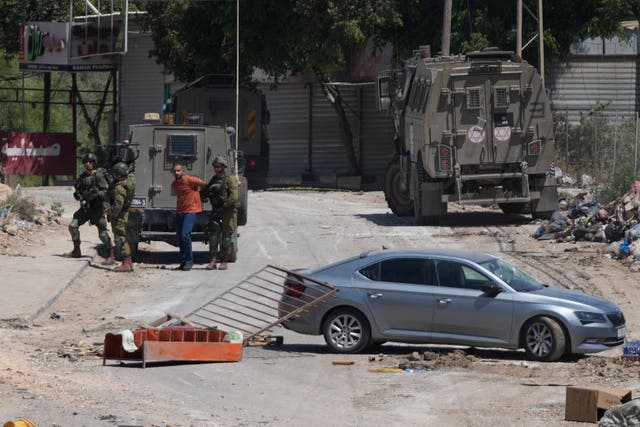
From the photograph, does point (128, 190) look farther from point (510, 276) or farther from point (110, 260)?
point (510, 276)

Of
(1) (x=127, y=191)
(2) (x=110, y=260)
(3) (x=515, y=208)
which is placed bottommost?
(2) (x=110, y=260)

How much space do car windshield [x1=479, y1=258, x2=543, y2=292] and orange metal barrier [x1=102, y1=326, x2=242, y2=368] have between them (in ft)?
10.3

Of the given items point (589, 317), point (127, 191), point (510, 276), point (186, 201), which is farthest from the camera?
point (127, 191)

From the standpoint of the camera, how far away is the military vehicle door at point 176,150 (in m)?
22.5

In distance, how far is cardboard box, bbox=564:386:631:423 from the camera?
1017cm

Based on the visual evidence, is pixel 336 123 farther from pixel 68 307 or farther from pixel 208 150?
pixel 68 307

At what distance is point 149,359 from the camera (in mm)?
13312

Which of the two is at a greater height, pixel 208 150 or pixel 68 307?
pixel 208 150

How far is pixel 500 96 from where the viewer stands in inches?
1038

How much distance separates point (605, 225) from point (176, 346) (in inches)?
511

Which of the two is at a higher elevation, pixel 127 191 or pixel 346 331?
pixel 127 191

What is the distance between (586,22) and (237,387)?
2875 centimetres

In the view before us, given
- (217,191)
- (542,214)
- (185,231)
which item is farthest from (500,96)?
(185,231)

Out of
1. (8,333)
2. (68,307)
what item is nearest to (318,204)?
(68,307)
